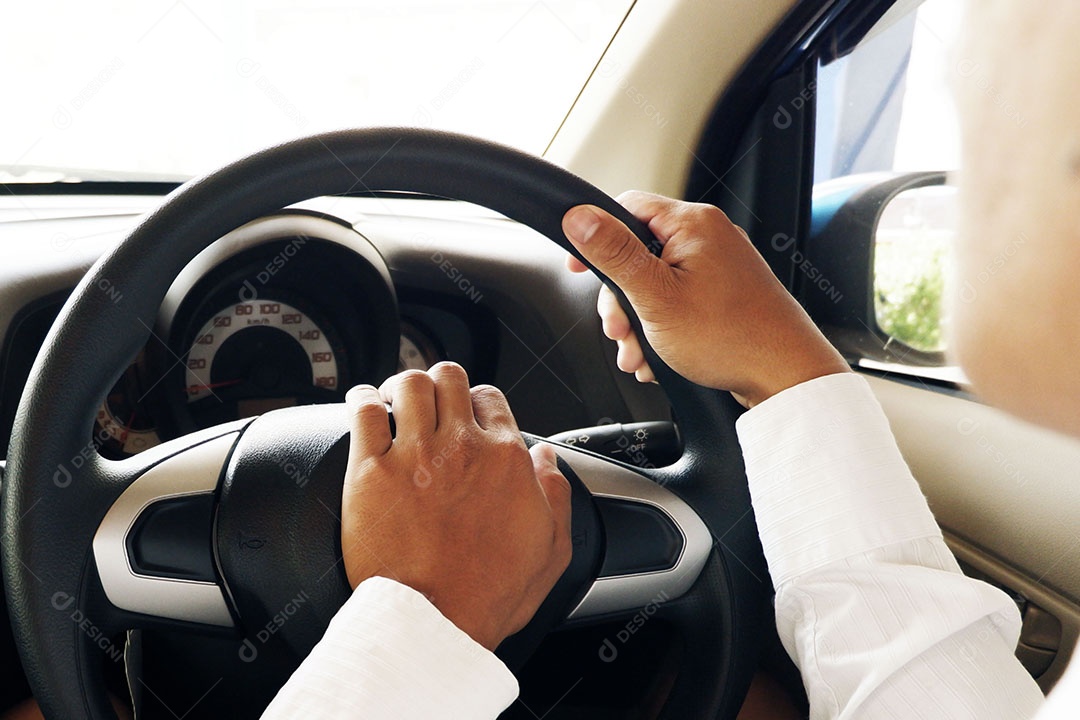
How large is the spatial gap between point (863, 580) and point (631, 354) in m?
0.28

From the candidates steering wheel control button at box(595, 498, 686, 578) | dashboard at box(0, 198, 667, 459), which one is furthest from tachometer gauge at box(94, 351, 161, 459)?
steering wheel control button at box(595, 498, 686, 578)

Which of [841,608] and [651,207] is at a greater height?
[651,207]

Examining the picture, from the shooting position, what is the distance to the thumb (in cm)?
66

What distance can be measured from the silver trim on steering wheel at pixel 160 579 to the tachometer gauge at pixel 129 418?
0.47 metres

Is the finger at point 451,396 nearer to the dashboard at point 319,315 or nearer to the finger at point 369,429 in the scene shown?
the finger at point 369,429

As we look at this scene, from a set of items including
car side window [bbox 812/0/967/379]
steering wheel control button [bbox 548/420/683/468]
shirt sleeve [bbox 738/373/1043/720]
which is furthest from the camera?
car side window [bbox 812/0/967/379]

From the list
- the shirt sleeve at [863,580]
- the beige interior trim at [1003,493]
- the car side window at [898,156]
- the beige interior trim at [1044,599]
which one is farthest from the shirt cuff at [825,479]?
the car side window at [898,156]

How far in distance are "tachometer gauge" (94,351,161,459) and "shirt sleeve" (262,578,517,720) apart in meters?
0.66

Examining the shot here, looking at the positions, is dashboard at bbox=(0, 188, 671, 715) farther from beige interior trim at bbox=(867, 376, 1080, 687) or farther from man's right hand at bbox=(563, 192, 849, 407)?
man's right hand at bbox=(563, 192, 849, 407)

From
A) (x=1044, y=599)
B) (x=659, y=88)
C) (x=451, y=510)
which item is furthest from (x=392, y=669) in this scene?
(x=659, y=88)

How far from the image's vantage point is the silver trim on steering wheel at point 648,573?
714mm

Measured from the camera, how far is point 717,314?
2.32 feet

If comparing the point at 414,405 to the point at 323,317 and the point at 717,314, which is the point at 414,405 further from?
the point at 323,317

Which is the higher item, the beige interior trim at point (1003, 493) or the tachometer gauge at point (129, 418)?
the tachometer gauge at point (129, 418)
